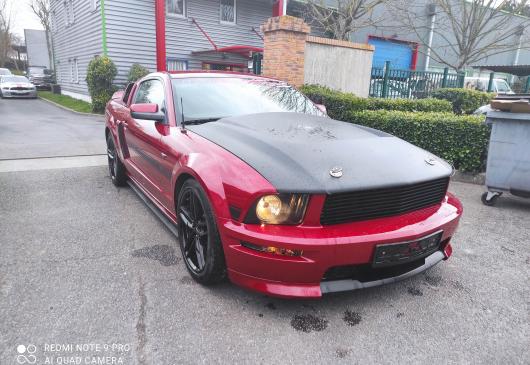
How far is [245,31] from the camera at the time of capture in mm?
16766

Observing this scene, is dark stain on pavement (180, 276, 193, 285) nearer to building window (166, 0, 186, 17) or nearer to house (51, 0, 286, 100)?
house (51, 0, 286, 100)

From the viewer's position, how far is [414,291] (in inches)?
108

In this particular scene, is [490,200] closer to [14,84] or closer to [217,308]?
[217,308]

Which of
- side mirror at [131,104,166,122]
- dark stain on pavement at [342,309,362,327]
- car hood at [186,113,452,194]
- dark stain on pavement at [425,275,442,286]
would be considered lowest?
dark stain on pavement at [342,309,362,327]

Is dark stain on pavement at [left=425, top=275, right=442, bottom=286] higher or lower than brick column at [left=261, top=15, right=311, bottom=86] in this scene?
lower

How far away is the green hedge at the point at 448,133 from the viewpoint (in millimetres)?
5820

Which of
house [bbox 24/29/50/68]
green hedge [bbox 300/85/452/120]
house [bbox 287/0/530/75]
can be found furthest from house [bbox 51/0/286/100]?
house [bbox 24/29/50/68]

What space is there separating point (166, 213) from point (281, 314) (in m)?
1.49

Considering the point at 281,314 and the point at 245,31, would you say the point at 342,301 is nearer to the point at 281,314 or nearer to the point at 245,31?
the point at 281,314

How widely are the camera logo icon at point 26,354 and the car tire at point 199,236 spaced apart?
3.36ft

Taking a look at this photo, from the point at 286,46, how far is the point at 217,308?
660 centimetres

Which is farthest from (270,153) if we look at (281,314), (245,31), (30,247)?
(245,31)

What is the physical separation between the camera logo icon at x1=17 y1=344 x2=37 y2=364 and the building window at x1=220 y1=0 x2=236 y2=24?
16.0 metres

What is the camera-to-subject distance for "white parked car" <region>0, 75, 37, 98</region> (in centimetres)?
2056
